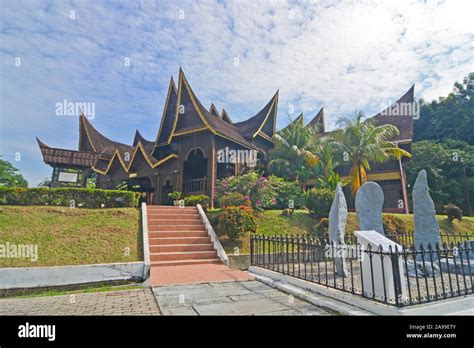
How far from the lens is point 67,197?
1077cm

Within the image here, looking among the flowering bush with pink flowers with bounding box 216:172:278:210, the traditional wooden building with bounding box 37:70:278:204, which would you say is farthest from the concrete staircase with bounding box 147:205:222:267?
the traditional wooden building with bounding box 37:70:278:204

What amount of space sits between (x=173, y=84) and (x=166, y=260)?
15.2m

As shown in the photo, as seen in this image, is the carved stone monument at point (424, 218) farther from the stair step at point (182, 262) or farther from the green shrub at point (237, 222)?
the stair step at point (182, 262)

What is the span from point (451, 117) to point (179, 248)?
36971mm

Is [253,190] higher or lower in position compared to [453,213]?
higher

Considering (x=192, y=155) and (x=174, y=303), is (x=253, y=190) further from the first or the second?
(x=174, y=303)

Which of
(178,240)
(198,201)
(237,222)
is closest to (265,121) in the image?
(198,201)

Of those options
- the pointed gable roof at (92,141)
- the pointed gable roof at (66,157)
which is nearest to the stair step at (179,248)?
the pointed gable roof at (66,157)

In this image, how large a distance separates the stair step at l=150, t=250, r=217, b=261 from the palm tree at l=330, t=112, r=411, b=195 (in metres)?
12.2

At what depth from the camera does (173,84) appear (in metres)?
19.9

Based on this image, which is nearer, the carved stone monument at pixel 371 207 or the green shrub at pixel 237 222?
the carved stone monument at pixel 371 207

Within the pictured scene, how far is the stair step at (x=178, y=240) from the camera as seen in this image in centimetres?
894

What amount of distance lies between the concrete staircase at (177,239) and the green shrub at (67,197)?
132cm

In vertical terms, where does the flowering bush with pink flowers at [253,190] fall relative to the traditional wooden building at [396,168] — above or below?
below
